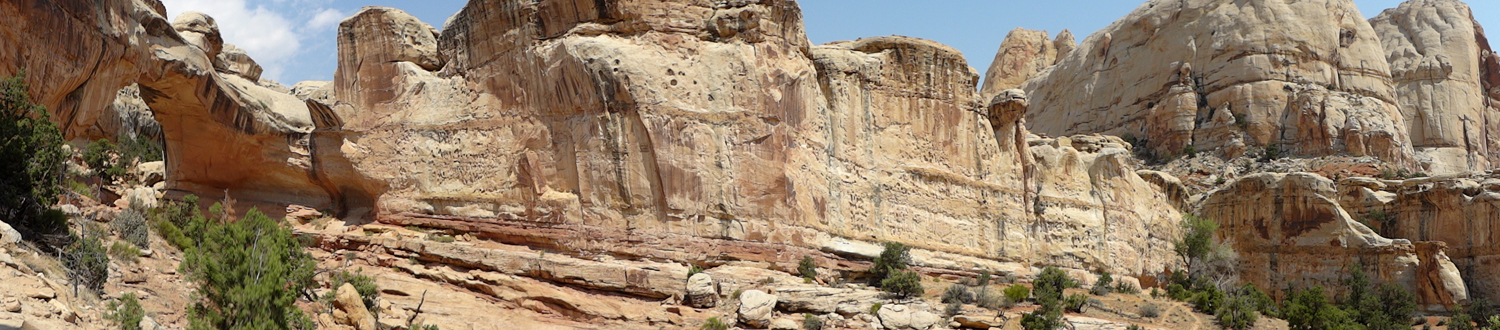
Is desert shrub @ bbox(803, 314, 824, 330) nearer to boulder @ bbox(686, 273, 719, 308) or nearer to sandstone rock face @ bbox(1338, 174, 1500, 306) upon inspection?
boulder @ bbox(686, 273, 719, 308)

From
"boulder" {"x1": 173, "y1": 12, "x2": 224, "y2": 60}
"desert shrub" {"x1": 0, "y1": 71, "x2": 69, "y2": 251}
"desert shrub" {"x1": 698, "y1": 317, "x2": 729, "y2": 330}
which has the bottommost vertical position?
"desert shrub" {"x1": 698, "y1": 317, "x2": 729, "y2": 330}

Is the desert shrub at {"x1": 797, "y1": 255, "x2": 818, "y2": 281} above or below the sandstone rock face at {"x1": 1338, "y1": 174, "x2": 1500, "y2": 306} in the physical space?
below

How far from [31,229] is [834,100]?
19411 millimetres

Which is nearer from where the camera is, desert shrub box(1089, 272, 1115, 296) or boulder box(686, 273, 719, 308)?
boulder box(686, 273, 719, 308)

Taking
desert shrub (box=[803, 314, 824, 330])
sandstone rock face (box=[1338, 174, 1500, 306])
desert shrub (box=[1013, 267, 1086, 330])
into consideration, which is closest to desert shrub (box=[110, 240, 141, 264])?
desert shrub (box=[803, 314, 824, 330])

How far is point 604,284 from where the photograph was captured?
28406 millimetres

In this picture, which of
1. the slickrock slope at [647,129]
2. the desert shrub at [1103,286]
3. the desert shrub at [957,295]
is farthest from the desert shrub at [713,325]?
the desert shrub at [1103,286]

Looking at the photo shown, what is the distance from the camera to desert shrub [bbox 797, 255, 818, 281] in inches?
1203

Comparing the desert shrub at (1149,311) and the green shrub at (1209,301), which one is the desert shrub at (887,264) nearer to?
the desert shrub at (1149,311)

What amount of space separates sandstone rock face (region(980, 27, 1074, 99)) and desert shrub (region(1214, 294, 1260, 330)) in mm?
48029

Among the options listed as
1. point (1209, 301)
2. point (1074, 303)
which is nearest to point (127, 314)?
point (1074, 303)

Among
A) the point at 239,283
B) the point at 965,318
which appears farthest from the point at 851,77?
the point at 239,283

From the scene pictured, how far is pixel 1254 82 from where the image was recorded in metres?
60.8

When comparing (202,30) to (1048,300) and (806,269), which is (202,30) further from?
(1048,300)
